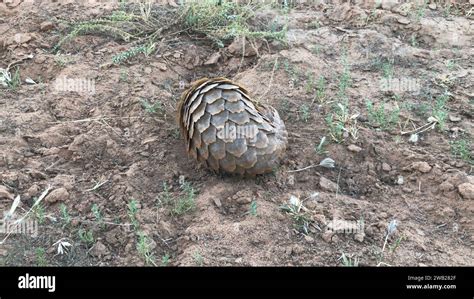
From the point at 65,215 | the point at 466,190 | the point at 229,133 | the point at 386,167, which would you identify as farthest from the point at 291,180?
the point at 65,215

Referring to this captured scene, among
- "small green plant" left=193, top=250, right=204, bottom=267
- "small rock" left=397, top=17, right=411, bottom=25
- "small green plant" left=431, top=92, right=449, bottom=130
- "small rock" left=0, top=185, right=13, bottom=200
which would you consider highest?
"small rock" left=397, top=17, right=411, bottom=25

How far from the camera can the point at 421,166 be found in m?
2.95

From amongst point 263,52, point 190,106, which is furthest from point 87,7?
point 190,106

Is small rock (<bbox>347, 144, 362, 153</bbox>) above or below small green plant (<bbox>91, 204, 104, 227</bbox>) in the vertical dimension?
above

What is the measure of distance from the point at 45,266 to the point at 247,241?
2.93 feet

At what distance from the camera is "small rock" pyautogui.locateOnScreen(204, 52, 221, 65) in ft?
12.5

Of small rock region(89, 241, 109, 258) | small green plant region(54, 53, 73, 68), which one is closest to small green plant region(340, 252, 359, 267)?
small rock region(89, 241, 109, 258)

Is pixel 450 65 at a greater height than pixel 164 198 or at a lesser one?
greater

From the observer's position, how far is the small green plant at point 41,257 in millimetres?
2391

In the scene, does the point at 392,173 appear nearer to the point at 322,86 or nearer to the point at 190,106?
the point at 322,86

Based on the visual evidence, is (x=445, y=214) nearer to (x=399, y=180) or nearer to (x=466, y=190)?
(x=466, y=190)

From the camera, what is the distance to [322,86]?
352 centimetres

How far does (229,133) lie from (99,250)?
841 mm

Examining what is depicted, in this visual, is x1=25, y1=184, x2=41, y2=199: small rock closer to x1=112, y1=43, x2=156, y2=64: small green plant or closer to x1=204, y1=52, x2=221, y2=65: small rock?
x1=112, y1=43, x2=156, y2=64: small green plant
